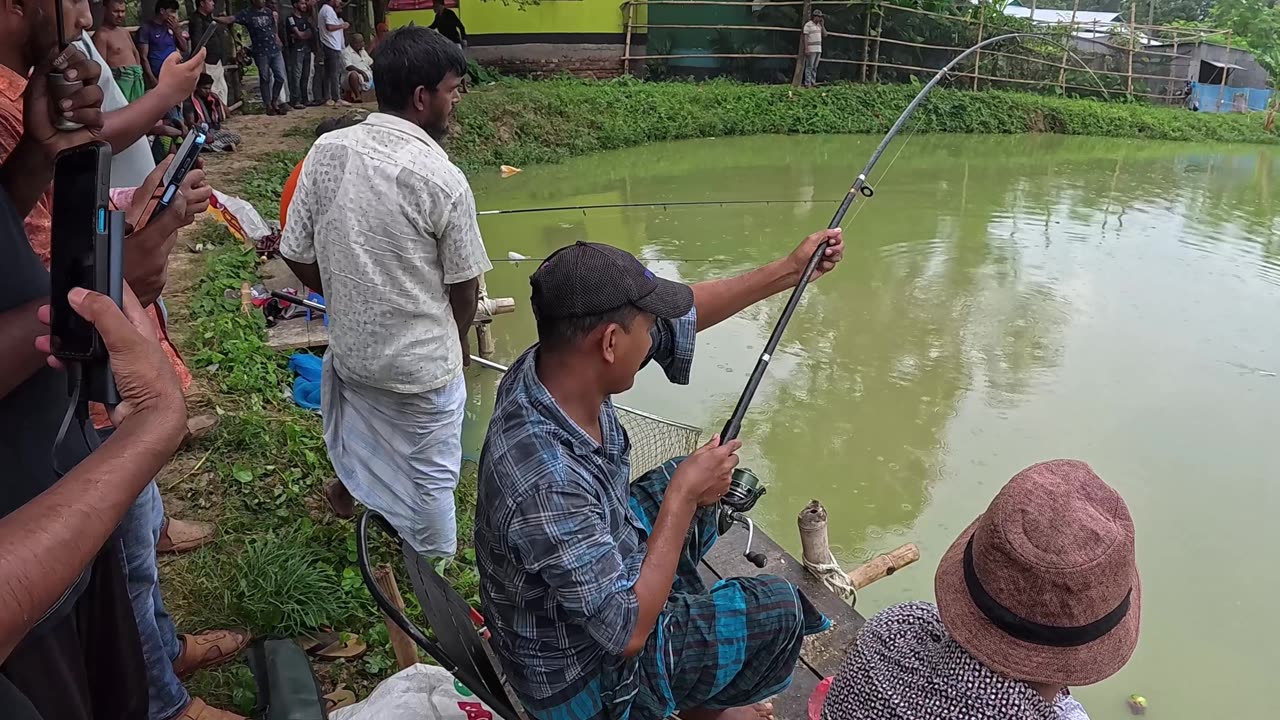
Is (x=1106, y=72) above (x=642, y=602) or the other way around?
above

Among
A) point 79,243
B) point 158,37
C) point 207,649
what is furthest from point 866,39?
point 79,243

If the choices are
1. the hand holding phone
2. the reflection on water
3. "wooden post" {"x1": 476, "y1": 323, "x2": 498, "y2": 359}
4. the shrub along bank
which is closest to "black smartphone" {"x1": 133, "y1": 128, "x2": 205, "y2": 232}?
the hand holding phone

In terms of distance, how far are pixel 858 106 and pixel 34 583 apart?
48.4 ft

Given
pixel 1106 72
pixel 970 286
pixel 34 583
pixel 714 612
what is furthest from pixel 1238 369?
pixel 1106 72

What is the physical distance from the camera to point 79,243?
109 cm

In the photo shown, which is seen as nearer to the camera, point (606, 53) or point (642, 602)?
point (642, 602)

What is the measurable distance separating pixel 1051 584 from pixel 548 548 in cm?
72

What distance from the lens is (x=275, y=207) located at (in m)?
6.45

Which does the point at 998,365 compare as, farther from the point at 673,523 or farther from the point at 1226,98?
the point at 1226,98

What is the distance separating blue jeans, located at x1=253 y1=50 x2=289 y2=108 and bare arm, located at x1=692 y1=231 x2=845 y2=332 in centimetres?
842

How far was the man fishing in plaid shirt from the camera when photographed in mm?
1404

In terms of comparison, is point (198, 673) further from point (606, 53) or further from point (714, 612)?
point (606, 53)

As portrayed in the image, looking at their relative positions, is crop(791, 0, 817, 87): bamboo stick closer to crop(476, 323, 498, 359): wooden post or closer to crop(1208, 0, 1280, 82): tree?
crop(1208, 0, 1280, 82): tree

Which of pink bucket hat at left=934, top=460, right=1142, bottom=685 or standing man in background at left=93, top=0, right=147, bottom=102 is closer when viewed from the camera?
pink bucket hat at left=934, top=460, right=1142, bottom=685
